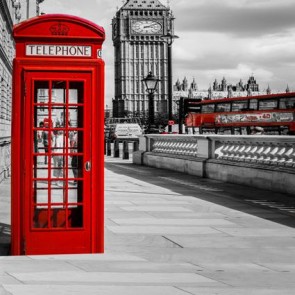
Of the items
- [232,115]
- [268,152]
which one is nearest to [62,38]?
[268,152]

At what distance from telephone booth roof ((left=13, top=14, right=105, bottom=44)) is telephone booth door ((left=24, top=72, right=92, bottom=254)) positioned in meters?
0.37

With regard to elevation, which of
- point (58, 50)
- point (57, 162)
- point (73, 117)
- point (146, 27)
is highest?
point (146, 27)

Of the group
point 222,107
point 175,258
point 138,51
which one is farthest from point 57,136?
point 138,51

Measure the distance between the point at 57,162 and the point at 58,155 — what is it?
78 mm

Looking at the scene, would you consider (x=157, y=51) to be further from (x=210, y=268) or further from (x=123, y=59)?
(x=210, y=268)

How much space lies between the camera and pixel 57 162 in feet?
22.5

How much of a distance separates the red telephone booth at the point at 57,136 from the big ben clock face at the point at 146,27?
538 ft

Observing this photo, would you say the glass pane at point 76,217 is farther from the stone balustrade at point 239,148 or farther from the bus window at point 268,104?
the bus window at point 268,104

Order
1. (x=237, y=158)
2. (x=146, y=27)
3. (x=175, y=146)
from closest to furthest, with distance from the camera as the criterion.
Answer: (x=237, y=158) < (x=175, y=146) < (x=146, y=27)

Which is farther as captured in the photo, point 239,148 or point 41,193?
point 239,148

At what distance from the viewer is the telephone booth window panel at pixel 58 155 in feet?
22.3

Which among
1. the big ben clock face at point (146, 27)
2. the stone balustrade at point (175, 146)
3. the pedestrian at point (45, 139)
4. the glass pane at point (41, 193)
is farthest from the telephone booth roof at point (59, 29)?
the big ben clock face at point (146, 27)

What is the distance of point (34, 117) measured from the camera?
695 centimetres

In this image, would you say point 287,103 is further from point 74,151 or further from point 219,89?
point 219,89
